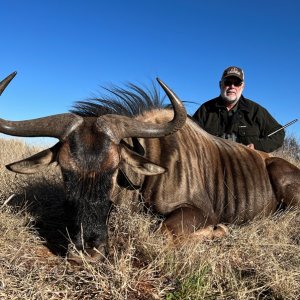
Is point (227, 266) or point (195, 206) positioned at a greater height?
A: point (195, 206)

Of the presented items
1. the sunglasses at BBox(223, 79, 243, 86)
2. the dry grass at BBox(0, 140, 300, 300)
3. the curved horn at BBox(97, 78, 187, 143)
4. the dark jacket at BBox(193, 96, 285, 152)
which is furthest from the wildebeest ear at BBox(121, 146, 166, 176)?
the sunglasses at BBox(223, 79, 243, 86)

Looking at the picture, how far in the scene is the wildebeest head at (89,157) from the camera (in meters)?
3.08

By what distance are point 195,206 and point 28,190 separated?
204 cm

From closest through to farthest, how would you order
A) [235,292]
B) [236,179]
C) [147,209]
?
[235,292] < [147,209] < [236,179]

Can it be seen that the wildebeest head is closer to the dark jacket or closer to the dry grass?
the dry grass

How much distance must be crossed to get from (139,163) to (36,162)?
2.86ft

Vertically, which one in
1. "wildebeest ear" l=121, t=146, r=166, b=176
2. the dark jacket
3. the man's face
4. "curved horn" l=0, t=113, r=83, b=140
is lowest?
"wildebeest ear" l=121, t=146, r=166, b=176

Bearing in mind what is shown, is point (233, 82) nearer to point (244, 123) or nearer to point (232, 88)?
point (232, 88)

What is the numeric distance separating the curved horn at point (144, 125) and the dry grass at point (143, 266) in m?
0.69

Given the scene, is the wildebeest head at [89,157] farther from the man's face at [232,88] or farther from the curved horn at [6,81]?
the man's face at [232,88]

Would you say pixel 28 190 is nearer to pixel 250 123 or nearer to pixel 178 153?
pixel 178 153

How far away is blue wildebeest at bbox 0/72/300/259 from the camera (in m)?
3.16

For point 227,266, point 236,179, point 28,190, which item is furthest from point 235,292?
point 28,190

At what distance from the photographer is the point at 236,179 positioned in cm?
496
